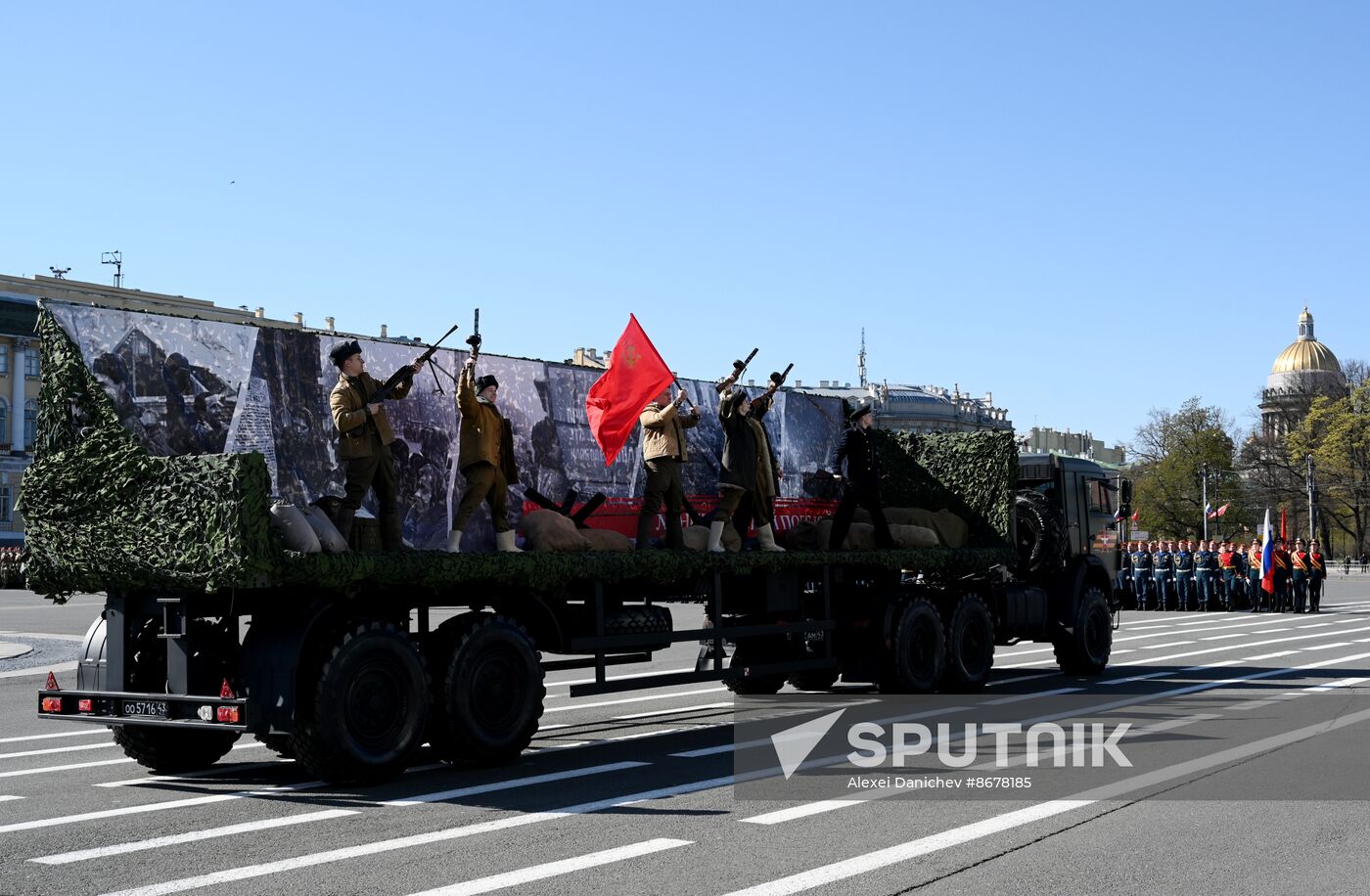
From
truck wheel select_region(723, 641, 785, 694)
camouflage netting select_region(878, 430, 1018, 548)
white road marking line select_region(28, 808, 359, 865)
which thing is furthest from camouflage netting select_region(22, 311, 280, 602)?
camouflage netting select_region(878, 430, 1018, 548)

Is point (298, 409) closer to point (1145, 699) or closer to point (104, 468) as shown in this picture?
point (104, 468)

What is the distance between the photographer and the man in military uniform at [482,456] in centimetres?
1182

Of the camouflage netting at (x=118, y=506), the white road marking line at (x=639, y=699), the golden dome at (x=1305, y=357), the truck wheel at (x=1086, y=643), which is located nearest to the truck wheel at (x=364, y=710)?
the camouflage netting at (x=118, y=506)

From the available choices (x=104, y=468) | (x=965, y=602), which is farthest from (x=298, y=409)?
(x=965, y=602)

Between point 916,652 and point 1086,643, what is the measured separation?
3616mm

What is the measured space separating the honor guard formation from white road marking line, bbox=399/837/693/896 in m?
30.8

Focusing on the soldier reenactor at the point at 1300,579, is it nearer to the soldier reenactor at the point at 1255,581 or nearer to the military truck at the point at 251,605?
the soldier reenactor at the point at 1255,581

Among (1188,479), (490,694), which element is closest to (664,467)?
(490,694)

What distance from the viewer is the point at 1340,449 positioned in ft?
266

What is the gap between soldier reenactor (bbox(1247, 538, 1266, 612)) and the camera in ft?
125

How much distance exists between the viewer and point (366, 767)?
389 inches

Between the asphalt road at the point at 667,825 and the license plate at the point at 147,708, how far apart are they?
50 centimetres

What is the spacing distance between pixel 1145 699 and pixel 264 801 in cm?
920

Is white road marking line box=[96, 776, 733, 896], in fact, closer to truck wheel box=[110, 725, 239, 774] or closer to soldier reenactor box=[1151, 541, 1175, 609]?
truck wheel box=[110, 725, 239, 774]
